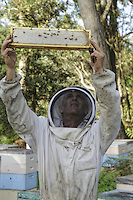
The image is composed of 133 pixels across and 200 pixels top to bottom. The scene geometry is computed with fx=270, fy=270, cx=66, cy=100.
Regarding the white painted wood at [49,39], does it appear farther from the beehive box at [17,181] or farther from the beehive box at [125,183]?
the beehive box at [17,181]

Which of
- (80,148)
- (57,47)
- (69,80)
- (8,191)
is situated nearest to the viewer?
(57,47)

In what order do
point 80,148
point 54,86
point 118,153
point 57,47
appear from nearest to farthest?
point 57,47
point 80,148
point 118,153
point 54,86

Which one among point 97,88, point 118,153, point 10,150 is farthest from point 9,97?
point 118,153

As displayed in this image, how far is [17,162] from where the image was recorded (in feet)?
16.2

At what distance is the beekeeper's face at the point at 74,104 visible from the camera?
2307mm

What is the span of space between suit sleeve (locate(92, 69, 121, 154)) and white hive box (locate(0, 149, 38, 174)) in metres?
3.08

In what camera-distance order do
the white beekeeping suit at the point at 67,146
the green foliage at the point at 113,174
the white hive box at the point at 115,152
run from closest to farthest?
the white beekeeping suit at the point at 67,146 → the green foliage at the point at 113,174 → the white hive box at the point at 115,152

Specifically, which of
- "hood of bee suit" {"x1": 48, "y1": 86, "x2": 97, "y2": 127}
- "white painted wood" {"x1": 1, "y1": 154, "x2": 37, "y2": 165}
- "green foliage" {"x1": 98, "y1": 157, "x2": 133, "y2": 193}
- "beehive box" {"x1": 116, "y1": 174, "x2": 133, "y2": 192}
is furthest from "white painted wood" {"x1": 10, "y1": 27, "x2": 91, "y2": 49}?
"green foliage" {"x1": 98, "y1": 157, "x2": 133, "y2": 193}

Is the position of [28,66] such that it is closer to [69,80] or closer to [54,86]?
[54,86]

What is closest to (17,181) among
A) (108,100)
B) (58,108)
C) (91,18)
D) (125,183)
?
(125,183)

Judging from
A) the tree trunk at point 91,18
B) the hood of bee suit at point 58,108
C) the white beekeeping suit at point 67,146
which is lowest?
the white beekeeping suit at point 67,146

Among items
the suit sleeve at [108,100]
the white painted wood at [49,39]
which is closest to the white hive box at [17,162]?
the suit sleeve at [108,100]

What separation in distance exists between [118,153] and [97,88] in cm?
479

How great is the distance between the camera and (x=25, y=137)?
2.20 m
